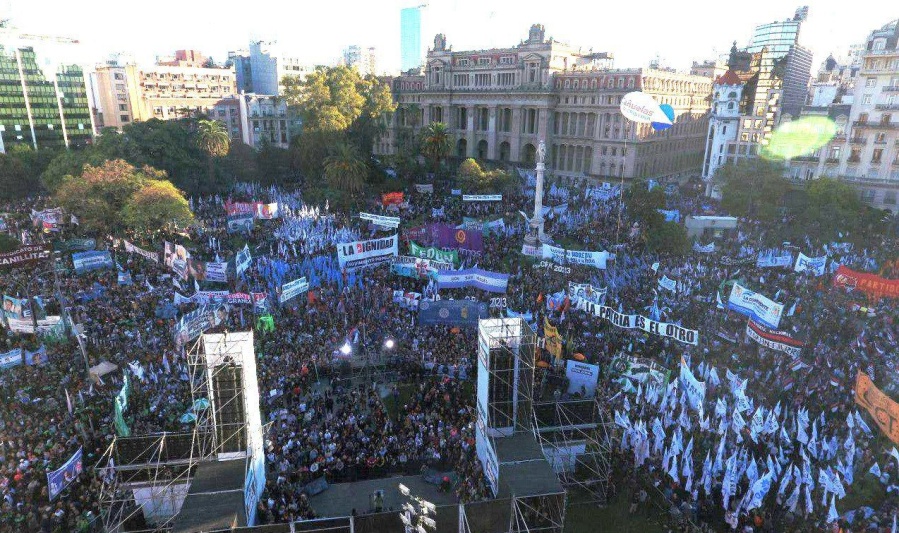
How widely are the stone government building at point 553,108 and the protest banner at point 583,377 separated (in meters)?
41.8

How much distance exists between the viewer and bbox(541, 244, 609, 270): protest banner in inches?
1131

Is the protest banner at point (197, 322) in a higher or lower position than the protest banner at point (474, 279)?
lower

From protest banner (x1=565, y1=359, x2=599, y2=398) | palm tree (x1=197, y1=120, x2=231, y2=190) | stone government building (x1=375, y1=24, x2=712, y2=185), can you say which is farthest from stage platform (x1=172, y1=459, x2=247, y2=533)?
stone government building (x1=375, y1=24, x2=712, y2=185)

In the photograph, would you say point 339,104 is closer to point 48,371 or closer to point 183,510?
point 48,371

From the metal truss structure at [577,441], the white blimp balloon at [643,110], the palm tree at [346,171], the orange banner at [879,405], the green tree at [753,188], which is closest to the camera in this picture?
the orange banner at [879,405]

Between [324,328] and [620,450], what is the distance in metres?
13.7

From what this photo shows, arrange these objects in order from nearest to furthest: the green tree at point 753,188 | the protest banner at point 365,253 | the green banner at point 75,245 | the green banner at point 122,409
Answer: the green banner at point 122,409
the protest banner at point 365,253
the green banner at point 75,245
the green tree at point 753,188

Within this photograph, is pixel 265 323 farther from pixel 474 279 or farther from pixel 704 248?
pixel 704 248

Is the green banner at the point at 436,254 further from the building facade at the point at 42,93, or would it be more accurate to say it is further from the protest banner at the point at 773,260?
the building facade at the point at 42,93

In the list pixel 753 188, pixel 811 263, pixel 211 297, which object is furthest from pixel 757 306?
pixel 753 188

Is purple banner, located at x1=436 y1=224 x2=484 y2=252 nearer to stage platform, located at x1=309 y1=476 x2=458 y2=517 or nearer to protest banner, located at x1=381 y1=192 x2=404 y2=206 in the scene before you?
protest banner, located at x1=381 y1=192 x2=404 y2=206

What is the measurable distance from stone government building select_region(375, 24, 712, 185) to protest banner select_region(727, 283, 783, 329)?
36744 millimetres

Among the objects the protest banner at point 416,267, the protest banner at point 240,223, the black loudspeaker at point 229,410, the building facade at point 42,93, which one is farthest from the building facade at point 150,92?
the black loudspeaker at point 229,410

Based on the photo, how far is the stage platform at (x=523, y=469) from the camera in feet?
43.9
